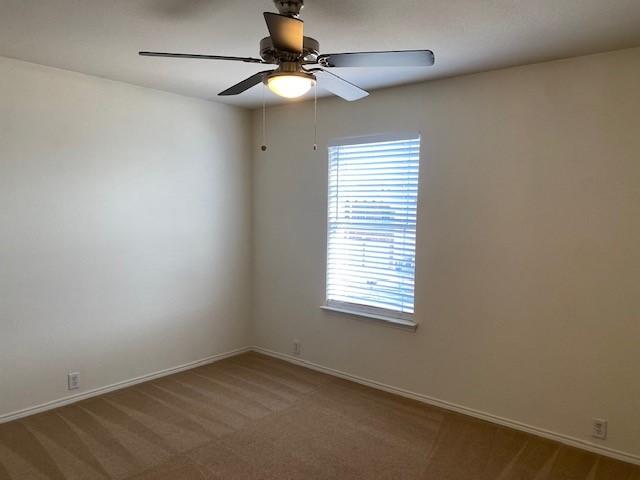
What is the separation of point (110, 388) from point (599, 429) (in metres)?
3.71

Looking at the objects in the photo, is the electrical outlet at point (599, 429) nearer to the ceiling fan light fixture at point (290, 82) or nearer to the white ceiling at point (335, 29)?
the white ceiling at point (335, 29)

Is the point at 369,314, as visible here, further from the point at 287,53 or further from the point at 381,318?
the point at 287,53

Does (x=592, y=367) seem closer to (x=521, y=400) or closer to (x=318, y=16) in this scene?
(x=521, y=400)

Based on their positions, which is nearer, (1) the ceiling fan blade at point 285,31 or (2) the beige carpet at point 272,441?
(1) the ceiling fan blade at point 285,31

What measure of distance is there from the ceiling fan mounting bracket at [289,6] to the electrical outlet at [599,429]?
307cm

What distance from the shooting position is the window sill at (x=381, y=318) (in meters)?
3.70

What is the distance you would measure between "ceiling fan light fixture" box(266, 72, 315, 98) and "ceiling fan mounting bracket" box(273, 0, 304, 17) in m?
0.27

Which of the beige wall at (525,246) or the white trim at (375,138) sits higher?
the white trim at (375,138)

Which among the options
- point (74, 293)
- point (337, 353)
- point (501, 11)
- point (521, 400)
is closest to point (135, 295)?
point (74, 293)

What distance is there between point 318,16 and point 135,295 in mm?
2825

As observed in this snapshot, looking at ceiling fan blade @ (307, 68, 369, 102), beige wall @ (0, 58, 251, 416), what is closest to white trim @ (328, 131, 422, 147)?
ceiling fan blade @ (307, 68, 369, 102)

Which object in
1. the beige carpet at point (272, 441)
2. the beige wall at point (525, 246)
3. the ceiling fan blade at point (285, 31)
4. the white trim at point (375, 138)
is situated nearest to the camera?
the ceiling fan blade at point (285, 31)

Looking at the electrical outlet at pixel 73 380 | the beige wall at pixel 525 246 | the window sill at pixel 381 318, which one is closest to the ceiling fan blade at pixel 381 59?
the beige wall at pixel 525 246

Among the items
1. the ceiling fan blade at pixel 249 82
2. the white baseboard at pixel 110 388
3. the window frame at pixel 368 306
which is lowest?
the white baseboard at pixel 110 388
